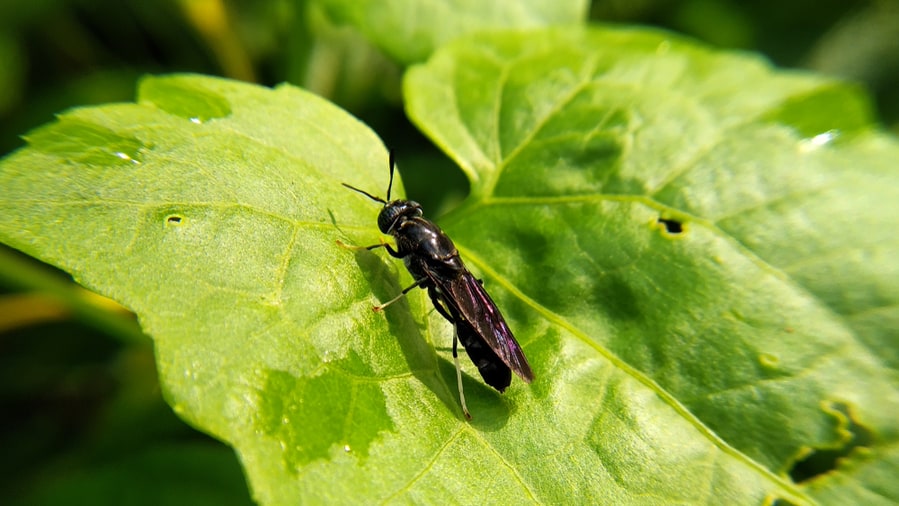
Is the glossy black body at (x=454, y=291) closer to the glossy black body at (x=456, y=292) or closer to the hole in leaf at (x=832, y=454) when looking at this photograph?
the glossy black body at (x=456, y=292)

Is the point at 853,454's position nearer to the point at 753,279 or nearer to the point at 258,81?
the point at 753,279

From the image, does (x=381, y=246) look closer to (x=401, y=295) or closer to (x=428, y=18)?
(x=401, y=295)

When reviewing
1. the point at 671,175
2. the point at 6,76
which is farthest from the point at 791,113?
the point at 6,76

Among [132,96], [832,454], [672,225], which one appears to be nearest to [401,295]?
[672,225]

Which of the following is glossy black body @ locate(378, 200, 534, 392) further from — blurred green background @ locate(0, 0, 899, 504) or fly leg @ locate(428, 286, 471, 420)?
blurred green background @ locate(0, 0, 899, 504)

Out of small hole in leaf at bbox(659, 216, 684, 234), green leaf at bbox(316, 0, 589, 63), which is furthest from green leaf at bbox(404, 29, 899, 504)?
green leaf at bbox(316, 0, 589, 63)

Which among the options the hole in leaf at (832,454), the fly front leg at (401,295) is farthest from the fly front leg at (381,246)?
the hole in leaf at (832,454)
